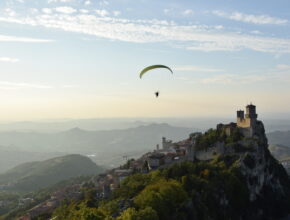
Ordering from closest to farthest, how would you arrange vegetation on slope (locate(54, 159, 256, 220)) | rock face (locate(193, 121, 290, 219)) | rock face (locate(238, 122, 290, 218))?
vegetation on slope (locate(54, 159, 256, 220)), rock face (locate(193, 121, 290, 219)), rock face (locate(238, 122, 290, 218))

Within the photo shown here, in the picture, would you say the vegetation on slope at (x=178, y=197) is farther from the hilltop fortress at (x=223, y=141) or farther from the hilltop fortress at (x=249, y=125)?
the hilltop fortress at (x=249, y=125)

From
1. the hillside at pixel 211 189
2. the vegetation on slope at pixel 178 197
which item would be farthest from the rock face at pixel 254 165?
the vegetation on slope at pixel 178 197

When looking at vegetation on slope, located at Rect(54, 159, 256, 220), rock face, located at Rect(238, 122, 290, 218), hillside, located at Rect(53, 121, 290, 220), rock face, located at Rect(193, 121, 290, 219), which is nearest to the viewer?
vegetation on slope, located at Rect(54, 159, 256, 220)

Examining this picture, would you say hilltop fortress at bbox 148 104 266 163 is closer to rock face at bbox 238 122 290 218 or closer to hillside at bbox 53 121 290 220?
hillside at bbox 53 121 290 220

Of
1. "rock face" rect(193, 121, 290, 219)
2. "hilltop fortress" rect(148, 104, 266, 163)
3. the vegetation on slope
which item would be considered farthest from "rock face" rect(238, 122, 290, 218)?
the vegetation on slope

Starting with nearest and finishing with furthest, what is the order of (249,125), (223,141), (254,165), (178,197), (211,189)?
(178,197)
(211,189)
(254,165)
(223,141)
(249,125)

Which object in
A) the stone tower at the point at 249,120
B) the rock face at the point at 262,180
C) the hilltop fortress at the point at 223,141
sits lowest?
the rock face at the point at 262,180

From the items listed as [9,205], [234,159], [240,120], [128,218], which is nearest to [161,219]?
[128,218]

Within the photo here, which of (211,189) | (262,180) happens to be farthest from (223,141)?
(211,189)

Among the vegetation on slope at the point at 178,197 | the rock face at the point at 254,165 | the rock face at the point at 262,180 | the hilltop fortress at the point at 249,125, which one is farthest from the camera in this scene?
the hilltop fortress at the point at 249,125

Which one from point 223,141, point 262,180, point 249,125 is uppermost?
point 249,125

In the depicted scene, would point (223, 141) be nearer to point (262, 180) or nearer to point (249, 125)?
point (249, 125)

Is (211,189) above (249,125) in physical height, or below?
below
